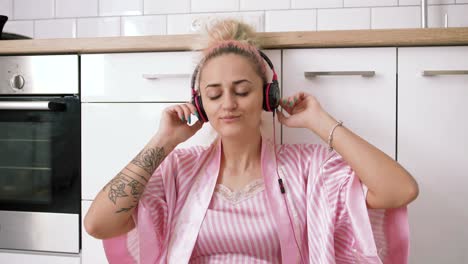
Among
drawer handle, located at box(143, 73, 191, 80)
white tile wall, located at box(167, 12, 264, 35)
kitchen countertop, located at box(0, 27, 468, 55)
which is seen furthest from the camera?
white tile wall, located at box(167, 12, 264, 35)

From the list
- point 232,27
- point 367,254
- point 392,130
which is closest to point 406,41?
point 392,130

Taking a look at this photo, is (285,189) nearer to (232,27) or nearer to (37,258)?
(232,27)

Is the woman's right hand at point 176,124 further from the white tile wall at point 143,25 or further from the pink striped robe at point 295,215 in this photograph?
the white tile wall at point 143,25

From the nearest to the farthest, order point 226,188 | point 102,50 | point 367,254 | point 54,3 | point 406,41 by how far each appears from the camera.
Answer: point 367,254
point 226,188
point 406,41
point 102,50
point 54,3

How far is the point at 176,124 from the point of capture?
1097mm

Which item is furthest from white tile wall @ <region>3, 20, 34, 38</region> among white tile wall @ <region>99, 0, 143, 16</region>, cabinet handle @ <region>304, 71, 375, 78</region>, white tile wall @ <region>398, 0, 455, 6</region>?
white tile wall @ <region>398, 0, 455, 6</region>

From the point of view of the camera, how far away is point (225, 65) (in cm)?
97

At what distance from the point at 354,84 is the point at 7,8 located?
5.88ft

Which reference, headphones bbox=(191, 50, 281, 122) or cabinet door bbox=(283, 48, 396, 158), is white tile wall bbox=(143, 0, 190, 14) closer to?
cabinet door bbox=(283, 48, 396, 158)

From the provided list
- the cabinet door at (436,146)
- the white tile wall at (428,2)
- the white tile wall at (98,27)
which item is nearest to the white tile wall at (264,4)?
the white tile wall at (428,2)

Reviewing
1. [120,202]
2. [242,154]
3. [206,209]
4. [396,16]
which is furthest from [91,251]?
[396,16]

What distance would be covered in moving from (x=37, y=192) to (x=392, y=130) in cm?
121

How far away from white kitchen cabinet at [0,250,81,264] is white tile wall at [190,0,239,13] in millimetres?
1182

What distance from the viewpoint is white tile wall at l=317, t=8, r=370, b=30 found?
5.65ft
